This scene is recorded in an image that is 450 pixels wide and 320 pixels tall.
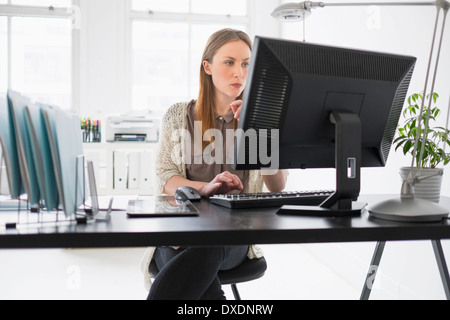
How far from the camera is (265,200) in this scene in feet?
3.95

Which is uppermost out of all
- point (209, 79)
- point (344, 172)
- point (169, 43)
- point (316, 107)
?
point (169, 43)

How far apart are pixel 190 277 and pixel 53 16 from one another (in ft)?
12.8

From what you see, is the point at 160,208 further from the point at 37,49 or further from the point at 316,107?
the point at 37,49

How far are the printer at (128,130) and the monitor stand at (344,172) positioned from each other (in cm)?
274

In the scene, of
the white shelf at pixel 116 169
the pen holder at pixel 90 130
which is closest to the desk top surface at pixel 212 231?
the white shelf at pixel 116 169

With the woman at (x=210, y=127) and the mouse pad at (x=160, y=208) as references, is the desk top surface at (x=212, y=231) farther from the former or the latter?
the woman at (x=210, y=127)

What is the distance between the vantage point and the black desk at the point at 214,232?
2.68ft

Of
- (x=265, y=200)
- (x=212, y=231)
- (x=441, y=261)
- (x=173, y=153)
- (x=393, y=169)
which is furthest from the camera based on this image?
(x=393, y=169)

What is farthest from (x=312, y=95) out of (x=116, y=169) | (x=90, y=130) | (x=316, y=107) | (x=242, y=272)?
(x=90, y=130)

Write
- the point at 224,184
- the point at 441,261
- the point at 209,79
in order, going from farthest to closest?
the point at 209,79 < the point at 441,261 < the point at 224,184

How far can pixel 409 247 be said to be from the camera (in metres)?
2.31

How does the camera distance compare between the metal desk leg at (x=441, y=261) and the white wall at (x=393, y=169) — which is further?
the white wall at (x=393, y=169)

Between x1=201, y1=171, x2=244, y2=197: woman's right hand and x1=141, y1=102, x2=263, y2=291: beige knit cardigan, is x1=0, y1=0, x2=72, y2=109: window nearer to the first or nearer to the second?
x1=141, y1=102, x2=263, y2=291: beige knit cardigan
